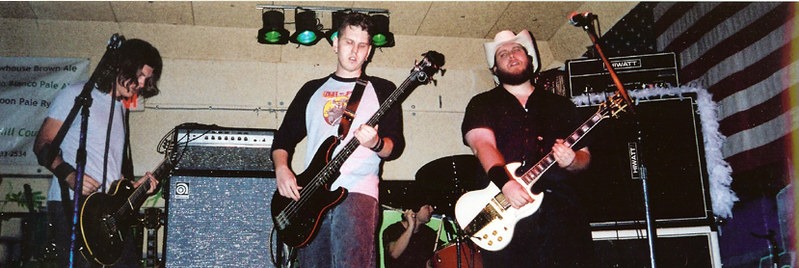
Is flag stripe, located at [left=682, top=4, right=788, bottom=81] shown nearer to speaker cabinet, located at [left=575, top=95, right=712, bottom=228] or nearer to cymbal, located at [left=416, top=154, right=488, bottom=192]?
speaker cabinet, located at [left=575, top=95, right=712, bottom=228]

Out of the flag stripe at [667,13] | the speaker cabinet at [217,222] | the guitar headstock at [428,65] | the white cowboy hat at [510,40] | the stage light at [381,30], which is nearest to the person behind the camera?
the guitar headstock at [428,65]

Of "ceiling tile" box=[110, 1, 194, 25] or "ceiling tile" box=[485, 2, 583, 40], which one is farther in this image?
"ceiling tile" box=[485, 2, 583, 40]

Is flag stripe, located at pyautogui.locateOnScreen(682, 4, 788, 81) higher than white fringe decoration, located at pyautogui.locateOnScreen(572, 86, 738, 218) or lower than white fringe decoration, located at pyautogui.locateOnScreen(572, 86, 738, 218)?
higher

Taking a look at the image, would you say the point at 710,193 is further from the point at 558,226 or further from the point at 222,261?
the point at 222,261

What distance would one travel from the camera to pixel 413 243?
426 centimetres

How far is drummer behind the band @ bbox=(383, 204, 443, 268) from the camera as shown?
4.22m

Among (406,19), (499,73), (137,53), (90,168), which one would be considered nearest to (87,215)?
(90,168)

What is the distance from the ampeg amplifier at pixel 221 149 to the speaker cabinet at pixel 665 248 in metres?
2.29

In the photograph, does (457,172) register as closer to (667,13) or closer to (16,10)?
(667,13)

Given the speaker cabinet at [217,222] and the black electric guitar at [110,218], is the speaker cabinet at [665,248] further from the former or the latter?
the black electric guitar at [110,218]

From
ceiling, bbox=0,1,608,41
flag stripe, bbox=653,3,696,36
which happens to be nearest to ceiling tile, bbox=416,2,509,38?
ceiling, bbox=0,1,608,41

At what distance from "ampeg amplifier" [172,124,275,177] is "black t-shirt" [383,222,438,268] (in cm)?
113

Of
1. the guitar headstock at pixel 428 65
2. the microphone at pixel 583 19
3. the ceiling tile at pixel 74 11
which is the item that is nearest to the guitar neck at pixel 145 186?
the guitar headstock at pixel 428 65

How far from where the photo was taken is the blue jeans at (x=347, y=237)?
2.55 m
